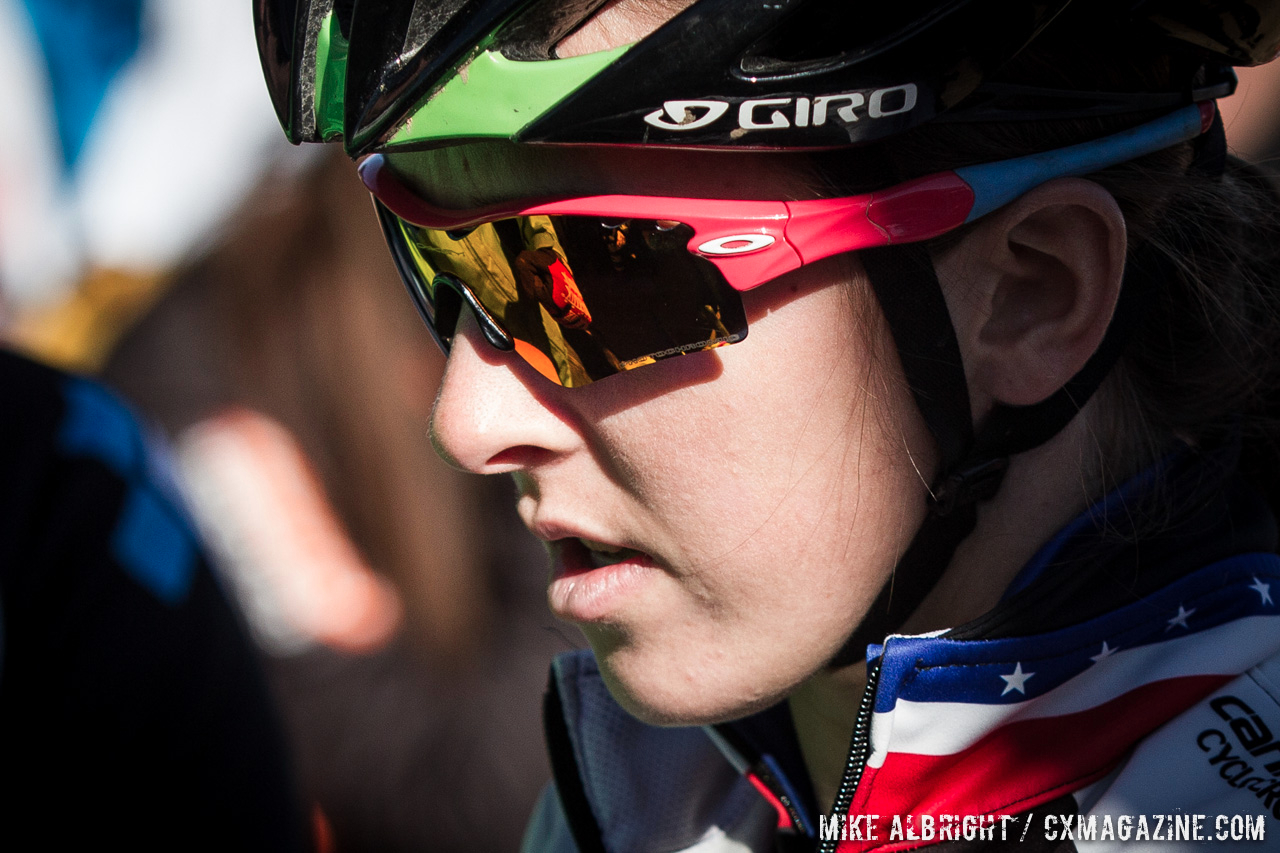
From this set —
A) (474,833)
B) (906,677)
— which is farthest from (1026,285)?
(474,833)

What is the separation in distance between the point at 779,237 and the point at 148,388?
5809mm

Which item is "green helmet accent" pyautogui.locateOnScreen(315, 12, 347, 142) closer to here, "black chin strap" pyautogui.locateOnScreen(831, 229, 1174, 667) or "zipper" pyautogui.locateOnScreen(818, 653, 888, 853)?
"black chin strap" pyautogui.locateOnScreen(831, 229, 1174, 667)

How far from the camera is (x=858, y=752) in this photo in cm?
141

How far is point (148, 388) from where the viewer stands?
6055 millimetres

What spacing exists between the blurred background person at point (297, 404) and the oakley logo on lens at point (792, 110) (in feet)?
12.9

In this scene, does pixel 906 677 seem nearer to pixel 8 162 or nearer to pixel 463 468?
pixel 463 468

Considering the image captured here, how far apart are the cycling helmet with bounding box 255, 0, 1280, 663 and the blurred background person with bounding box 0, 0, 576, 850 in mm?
3677

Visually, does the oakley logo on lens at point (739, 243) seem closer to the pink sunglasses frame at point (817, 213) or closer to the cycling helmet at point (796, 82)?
the pink sunglasses frame at point (817, 213)

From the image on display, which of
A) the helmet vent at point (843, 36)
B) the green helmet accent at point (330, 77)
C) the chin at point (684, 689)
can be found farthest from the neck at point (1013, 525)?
the green helmet accent at point (330, 77)

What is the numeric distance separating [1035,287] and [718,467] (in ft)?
1.72

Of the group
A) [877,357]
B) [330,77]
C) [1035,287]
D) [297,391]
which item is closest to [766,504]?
[877,357]

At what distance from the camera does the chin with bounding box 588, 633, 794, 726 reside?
1419 mm

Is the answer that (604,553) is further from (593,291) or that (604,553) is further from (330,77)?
(330,77)

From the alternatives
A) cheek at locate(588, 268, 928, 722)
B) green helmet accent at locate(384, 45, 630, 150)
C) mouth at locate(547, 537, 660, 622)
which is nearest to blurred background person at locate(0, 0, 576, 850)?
mouth at locate(547, 537, 660, 622)
